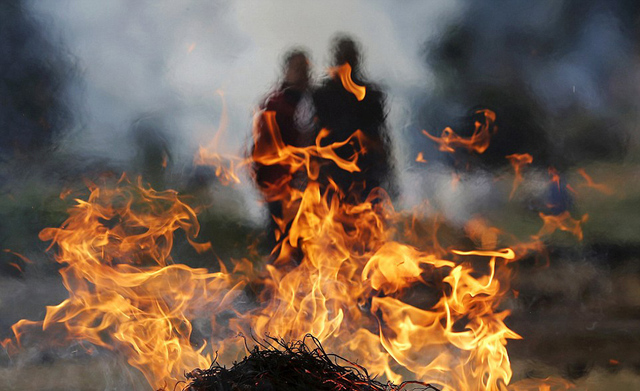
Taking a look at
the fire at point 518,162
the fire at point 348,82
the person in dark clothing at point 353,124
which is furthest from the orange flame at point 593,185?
the fire at point 348,82

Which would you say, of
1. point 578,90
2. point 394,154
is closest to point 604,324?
point 578,90

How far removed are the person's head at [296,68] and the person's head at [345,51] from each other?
181 millimetres

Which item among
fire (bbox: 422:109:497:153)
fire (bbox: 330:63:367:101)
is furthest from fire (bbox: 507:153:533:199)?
fire (bbox: 330:63:367:101)

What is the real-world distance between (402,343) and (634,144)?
1.89m

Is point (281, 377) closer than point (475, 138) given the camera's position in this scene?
Yes

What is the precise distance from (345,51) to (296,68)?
319 millimetres

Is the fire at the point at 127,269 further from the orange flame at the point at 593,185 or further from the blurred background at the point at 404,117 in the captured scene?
the orange flame at the point at 593,185

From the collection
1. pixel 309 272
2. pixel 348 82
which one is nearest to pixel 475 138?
pixel 348 82

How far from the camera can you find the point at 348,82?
3.50 m

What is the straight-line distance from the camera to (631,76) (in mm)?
3480

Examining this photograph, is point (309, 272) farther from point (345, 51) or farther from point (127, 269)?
point (345, 51)

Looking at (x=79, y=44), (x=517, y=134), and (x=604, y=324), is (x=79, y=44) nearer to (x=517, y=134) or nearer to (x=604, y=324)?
(x=517, y=134)

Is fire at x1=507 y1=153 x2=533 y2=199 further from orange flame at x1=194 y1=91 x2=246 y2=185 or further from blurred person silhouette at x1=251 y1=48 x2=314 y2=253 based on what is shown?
orange flame at x1=194 y1=91 x2=246 y2=185

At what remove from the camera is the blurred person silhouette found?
3.50 m
